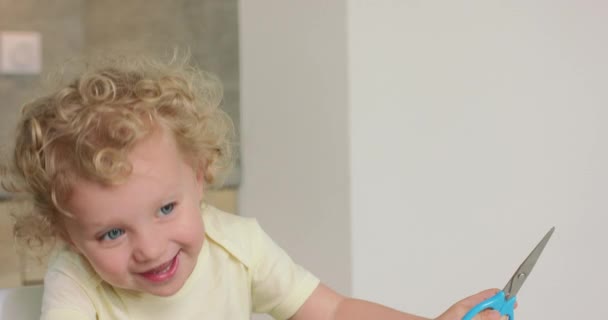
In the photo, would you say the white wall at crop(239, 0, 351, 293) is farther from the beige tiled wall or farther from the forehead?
the beige tiled wall

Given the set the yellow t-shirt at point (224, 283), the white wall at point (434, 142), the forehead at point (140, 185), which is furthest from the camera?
the white wall at point (434, 142)

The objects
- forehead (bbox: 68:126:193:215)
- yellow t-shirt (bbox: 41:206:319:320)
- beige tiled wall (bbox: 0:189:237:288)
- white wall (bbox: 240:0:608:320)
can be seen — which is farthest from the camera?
beige tiled wall (bbox: 0:189:237:288)

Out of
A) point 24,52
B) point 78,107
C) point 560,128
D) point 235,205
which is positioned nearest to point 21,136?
point 78,107

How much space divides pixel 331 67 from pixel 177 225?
575mm

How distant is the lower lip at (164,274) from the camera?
32.9 inches

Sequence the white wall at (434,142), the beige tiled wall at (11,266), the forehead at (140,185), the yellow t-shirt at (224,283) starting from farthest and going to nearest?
the beige tiled wall at (11,266) → the white wall at (434,142) → the yellow t-shirt at (224,283) → the forehead at (140,185)

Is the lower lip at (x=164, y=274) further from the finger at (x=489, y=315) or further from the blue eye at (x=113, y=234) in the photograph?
the finger at (x=489, y=315)

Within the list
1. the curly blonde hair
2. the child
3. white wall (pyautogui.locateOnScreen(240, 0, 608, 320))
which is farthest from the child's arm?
white wall (pyautogui.locateOnScreen(240, 0, 608, 320))

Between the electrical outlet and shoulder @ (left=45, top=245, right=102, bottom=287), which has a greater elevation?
the electrical outlet

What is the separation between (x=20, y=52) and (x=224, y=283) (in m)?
1.21

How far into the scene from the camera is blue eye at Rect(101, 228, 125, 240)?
81 cm

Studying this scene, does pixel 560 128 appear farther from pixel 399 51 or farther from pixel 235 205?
pixel 235 205

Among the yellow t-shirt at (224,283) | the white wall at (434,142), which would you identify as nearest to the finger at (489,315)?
the yellow t-shirt at (224,283)

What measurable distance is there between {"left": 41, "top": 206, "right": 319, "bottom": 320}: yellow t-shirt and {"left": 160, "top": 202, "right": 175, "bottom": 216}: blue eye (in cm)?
12
